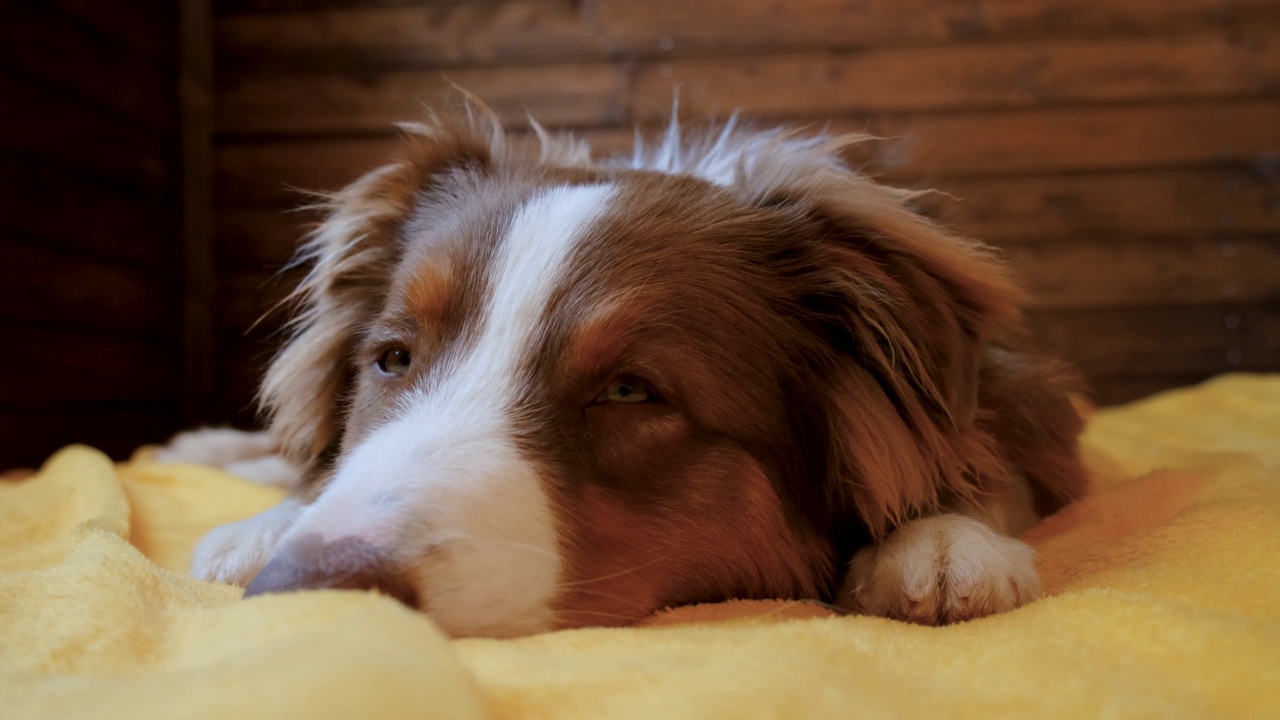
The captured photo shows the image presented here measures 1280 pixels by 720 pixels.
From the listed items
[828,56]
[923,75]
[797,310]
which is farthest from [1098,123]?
[797,310]

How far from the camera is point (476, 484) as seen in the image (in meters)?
1.35

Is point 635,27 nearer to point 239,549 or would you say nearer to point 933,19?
point 933,19

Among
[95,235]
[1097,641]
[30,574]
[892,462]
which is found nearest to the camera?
[1097,641]

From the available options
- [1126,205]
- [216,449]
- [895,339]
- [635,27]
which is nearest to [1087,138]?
[1126,205]

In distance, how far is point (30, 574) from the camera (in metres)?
1.39

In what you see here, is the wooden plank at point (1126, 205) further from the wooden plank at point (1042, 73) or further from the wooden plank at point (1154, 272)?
the wooden plank at point (1042, 73)

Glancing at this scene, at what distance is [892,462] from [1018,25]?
4.31m

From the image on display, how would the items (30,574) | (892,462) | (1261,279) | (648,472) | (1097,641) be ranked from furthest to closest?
1. (1261,279)
2. (892,462)
3. (648,472)
4. (30,574)
5. (1097,641)

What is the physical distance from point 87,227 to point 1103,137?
526cm

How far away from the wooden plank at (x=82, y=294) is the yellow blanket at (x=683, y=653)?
8.51 ft

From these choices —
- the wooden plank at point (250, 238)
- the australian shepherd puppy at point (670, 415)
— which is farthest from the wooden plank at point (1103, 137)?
the australian shepherd puppy at point (670, 415)

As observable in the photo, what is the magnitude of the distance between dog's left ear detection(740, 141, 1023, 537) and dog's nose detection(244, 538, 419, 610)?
2.96 ft

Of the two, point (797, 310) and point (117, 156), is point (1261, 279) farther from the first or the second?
point (117, 156)

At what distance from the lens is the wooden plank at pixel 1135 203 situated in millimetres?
5129
